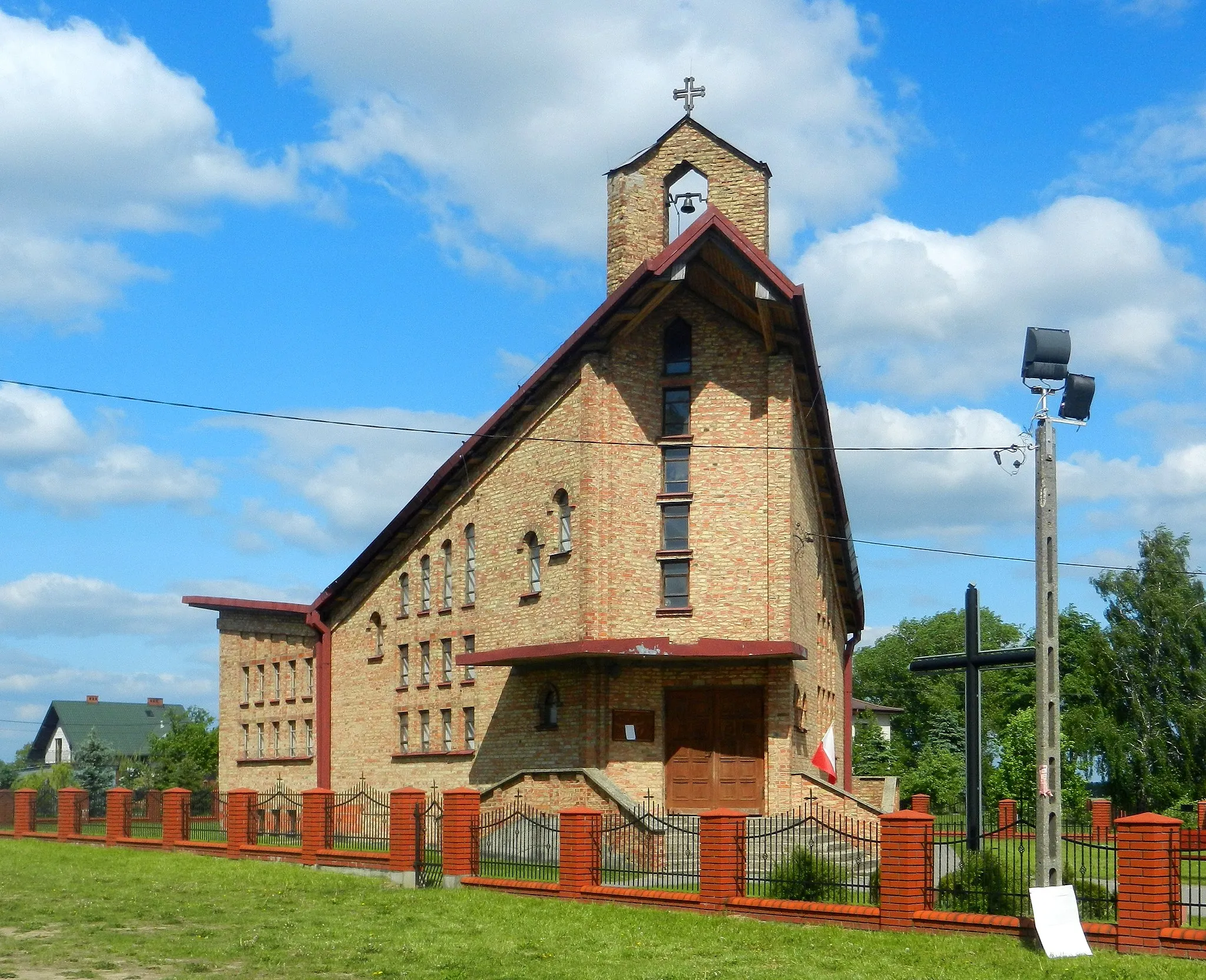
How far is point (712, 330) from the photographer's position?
27.3 meters

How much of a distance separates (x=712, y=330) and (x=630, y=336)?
1.57 m

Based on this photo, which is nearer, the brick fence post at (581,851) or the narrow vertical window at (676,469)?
A: the brick fence post at (581,851)

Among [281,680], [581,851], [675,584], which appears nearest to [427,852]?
[581,851]

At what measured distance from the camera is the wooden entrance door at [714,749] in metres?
26.1

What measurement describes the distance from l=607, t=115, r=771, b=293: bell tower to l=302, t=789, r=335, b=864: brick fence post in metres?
11.4

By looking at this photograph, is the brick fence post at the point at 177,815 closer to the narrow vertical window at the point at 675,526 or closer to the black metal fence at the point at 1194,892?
the narrow vertical window at the point at 675,526

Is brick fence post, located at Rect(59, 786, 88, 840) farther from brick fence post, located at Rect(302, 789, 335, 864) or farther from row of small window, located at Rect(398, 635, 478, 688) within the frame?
brick fence post, located at Rect(302, 789, 335, 864)

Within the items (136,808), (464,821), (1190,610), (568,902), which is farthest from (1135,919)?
(1190,610)

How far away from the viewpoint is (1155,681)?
50.4 m

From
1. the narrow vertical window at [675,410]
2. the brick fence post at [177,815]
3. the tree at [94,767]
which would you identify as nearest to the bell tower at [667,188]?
the narrow vertical window at [675,410]

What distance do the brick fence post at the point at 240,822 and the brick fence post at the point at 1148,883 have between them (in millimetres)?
17217

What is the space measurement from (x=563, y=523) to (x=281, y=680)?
→ 44.3 ft

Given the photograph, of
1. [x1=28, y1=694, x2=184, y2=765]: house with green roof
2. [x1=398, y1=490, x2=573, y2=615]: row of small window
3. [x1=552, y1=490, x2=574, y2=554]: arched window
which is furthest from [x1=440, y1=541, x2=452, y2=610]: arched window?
[x1=28, y1=694, x2=184, y2=765]: house with green roof

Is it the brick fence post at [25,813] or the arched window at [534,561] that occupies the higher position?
the arched window at [534,561]
